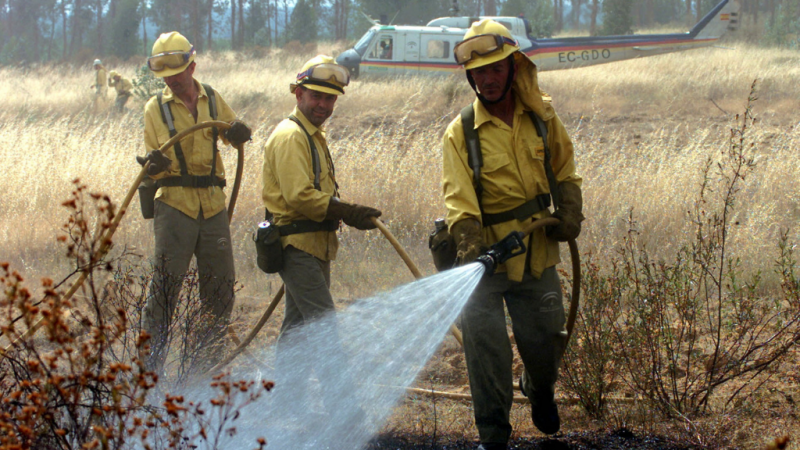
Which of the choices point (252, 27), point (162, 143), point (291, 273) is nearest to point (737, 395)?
point (291, 273)

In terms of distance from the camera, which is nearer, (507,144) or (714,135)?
(507,144)

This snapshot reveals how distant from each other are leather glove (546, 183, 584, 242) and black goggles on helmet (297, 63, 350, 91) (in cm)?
141

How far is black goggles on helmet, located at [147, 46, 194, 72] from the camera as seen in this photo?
5008mm

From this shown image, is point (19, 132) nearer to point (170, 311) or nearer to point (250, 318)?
point (250, 318)

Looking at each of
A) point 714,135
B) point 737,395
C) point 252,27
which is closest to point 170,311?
point 737,395

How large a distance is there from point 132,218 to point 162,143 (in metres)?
4.30

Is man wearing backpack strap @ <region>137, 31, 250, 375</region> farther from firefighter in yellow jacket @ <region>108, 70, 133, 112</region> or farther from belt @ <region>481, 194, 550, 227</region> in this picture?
firefighter in yellow jacket @ <region>108, 70, 133, 112</region>

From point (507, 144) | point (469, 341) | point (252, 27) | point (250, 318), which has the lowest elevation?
point (250, 318)

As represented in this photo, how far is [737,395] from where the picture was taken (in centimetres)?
418

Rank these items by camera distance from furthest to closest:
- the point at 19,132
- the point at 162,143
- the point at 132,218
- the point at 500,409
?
the point at 19,132 → the point at 132,218 → the point at 162,143 → the point at 500,409

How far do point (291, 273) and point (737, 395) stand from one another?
2616mm

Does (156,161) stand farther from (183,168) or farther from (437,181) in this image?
(437,181)

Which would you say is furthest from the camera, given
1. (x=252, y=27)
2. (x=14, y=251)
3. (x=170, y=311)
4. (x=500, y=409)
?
(x=252, y=27)

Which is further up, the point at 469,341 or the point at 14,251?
the point at 469,341
